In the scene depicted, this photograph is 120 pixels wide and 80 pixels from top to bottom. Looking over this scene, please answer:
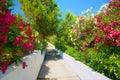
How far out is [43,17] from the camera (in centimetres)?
3067

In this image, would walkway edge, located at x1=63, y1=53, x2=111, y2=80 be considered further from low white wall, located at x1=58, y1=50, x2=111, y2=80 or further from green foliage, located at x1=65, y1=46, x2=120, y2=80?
green foliage, located at x1=65, y1=46, x2=120, y2=80

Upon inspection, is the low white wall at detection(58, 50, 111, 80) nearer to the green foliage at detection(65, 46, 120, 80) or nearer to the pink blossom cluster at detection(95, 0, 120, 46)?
the green foliage at detection(65, 46, 120, 80)

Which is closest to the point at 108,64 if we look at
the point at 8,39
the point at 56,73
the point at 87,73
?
the point at 87,73

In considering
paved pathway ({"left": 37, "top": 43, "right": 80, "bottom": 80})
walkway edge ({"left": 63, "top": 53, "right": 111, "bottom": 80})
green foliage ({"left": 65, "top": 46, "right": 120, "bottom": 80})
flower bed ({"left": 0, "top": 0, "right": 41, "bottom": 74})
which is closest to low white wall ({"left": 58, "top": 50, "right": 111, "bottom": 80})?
walkway edge ({"left": 63, "top": 53, "right": 111, "bottom": 80})

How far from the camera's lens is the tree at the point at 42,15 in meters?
30.6

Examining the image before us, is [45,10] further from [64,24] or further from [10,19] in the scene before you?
[10,19]

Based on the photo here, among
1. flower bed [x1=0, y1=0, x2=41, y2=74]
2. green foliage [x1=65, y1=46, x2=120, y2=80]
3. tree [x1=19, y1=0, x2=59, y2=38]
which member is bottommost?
green foliage [x1=65, y1=46, x2=120, y2=80]

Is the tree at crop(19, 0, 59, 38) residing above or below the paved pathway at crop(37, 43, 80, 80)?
above

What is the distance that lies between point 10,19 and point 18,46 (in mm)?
1759

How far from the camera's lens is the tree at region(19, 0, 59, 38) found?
30641 mm

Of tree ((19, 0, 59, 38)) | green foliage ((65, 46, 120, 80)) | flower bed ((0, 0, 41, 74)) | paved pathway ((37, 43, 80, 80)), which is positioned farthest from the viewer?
tree ((19, 0, 59, 38))

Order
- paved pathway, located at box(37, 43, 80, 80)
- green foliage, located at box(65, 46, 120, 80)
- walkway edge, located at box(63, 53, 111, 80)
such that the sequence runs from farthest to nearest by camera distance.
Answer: paved pathway, located at box(37, 43, 80, 80)
walkway edge, located at box(63, 53, 111, 80)
green foliage, located at box(65, 46, 120, 80)

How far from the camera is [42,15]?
30562mm

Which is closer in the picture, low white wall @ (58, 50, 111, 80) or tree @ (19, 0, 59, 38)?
low white wall @ (58, 50, 111, 80)
